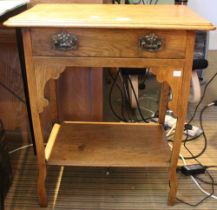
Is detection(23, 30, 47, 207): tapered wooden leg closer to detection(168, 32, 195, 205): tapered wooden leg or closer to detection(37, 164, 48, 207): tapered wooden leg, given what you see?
detection(37, 164, 48, 207): tapered wooden leg

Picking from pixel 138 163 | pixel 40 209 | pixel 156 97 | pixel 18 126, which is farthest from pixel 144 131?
pixel 156 97

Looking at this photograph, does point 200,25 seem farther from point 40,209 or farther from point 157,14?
point 40,209

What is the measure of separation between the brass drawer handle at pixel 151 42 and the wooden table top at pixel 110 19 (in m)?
0.04

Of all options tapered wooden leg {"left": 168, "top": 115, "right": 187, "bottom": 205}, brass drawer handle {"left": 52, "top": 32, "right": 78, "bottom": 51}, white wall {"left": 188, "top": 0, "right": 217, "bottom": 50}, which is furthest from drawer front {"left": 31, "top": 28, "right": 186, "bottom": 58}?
white wall {"left": 188, "top": 0, "right": 217, "bottom": 50}

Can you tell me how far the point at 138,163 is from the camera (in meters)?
1.11

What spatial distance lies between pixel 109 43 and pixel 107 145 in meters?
0.47

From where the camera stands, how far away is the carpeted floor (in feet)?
3.84

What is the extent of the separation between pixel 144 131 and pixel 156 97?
0.86 m

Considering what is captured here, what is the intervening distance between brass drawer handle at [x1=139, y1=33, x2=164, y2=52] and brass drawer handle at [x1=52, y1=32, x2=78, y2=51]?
0.19m

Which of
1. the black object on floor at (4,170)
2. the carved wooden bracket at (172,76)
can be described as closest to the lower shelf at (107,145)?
the black object on floor at (4,170)

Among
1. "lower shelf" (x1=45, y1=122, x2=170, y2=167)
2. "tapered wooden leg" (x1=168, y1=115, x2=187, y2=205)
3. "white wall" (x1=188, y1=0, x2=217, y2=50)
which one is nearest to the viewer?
"tapered wooden leg" (x1=168, y1=115, x2=187, y2=205)

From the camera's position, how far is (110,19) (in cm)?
88

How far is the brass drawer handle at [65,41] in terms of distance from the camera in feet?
2.90

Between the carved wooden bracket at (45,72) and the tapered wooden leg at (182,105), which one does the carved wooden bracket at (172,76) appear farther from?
the carved wooden bracket at (45,72)
